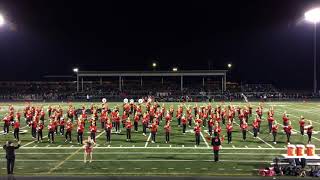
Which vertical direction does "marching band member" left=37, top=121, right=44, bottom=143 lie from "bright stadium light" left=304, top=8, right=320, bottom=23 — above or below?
below

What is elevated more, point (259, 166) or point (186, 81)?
point (186, 81)

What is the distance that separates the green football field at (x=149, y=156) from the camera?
1477 cm

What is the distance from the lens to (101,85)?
255 ft

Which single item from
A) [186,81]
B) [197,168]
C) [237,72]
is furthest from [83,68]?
[197,168]

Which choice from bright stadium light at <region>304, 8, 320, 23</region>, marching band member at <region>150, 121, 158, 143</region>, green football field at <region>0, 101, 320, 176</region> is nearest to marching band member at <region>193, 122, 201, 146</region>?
green football field at <region>0, 101, 320, 176</region>

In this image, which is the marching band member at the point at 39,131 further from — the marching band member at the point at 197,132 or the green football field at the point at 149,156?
the marching band member at the point at 197,132

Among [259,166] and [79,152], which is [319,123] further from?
[79,152]

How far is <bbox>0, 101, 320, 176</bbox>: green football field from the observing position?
48.4ft

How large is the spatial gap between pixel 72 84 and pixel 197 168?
69059 millimetres

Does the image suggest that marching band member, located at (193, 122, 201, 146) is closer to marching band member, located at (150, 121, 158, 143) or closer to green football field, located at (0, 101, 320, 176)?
green football field, located at (0, 101, 320, 176)

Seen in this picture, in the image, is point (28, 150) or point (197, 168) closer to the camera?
point (197, 168)

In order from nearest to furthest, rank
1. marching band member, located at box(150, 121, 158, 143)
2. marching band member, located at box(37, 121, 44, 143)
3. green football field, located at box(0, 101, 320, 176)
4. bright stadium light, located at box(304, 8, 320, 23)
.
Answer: green football field, located at box(0, 101, 320, 176)
marching band member, located at box(150, 121, 158, 143)
marching band member, located at box(37, 121, 44, 143)
bright stadium light, located at box(304, 8, 320, 23)

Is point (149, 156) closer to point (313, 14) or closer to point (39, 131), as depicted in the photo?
point (39, 131)

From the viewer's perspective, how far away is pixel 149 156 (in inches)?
693
